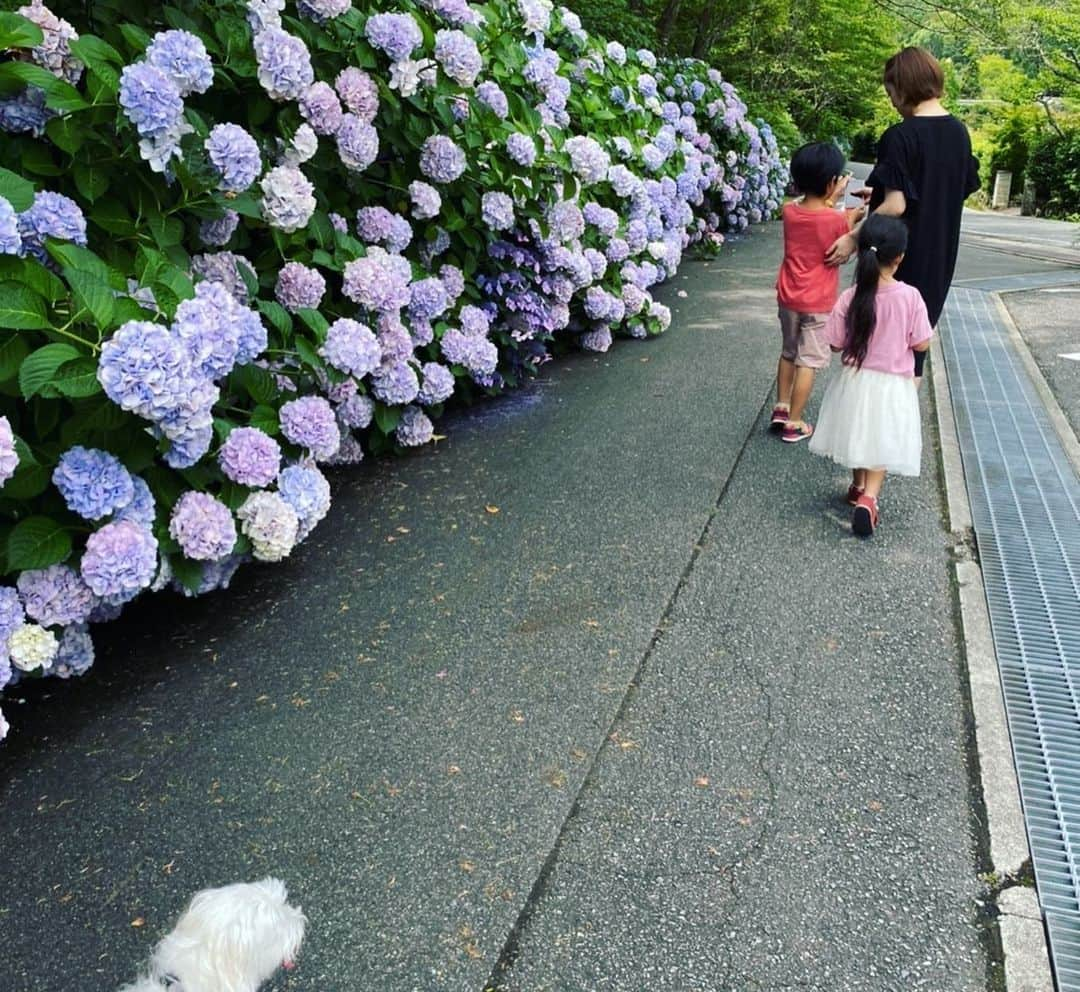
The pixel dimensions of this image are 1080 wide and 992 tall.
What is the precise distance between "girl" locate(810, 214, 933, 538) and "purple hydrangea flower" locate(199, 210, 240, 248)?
8.03 ft

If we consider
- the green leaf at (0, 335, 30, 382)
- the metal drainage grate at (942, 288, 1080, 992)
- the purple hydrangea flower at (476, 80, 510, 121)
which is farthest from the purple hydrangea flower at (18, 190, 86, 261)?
the metal drainage grate at (942, 288, 1080, 992)

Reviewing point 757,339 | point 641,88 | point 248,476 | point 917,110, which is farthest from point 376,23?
point 641,88

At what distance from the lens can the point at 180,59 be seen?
2820mm

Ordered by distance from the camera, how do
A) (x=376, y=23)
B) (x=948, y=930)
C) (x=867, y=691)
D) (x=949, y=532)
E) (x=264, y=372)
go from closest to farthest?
(x=948, y=930) < (x=867, y=691) < (x=264, y=372) < (x=376, y=23) < (x=949, y=532)

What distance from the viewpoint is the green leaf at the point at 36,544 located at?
2596 mm

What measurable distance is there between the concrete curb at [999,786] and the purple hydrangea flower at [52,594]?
2472mm

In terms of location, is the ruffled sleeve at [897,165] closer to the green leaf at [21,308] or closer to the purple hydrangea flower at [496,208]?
the purple hydrangea flower at [496,208]

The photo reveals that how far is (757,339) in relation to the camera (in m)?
7.60

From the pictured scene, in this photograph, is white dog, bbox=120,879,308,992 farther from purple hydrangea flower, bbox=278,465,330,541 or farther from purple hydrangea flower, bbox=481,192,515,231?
purple hydrangea flower, bbox=481,192,515,231

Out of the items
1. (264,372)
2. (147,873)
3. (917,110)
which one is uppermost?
(917,110)

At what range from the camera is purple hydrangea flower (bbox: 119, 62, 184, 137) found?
272cm

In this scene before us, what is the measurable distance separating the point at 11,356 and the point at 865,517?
10.5 ft

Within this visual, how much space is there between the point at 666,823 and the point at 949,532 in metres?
2.42

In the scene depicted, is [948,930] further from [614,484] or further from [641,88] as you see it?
[641,88]
